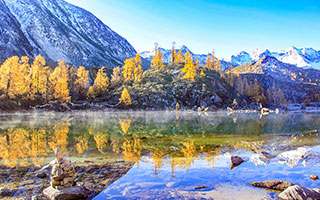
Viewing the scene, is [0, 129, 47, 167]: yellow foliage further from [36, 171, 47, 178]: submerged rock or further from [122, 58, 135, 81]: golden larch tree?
[122, 58, 135, 81]: golden larch tree

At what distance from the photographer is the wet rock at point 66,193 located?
1027 centimetres

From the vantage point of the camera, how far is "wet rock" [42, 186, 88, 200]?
10270mm

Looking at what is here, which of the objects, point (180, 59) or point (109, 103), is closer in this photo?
point (109, 103)

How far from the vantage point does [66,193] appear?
10391mm

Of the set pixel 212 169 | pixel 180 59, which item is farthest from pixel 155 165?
pixel 180 59

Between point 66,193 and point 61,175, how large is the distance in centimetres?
121

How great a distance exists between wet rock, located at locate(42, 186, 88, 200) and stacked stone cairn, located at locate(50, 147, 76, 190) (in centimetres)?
34

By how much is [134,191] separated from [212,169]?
6.78 m

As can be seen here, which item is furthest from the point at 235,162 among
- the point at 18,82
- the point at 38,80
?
the point at 38,80

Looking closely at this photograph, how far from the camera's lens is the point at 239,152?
20844mm

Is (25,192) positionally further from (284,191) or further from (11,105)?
(11,105)

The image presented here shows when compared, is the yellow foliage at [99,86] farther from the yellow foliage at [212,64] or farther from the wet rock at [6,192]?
the wet rock at [6,192]

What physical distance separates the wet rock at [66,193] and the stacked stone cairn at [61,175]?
0.34 meters

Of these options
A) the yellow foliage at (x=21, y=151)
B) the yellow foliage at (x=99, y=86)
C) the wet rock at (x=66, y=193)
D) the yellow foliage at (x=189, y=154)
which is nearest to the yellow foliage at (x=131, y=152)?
the yellow foliage at (x=189, y=154)
